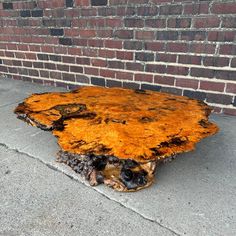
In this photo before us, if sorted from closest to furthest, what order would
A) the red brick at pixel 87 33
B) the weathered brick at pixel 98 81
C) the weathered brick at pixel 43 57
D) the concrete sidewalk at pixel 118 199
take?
1. the concrete sidewalk at pixel 118 199
2. the red brick at pixel 87 33
3. the weathered brick at pixel 98 81
4. the weathered brick at pixel 43 57

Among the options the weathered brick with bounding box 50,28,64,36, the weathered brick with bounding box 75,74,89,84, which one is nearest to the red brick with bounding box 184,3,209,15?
the weathered brick with bounding box 75,74,89,84

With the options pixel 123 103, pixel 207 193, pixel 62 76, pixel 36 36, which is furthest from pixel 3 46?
pixel 207 193

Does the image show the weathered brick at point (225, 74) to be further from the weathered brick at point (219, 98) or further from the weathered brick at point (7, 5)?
the weathered brick at point (7, 5)

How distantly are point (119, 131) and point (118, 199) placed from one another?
1.35 feet

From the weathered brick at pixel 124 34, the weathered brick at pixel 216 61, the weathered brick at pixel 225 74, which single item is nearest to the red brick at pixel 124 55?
the weathered brick at pixel 124 34

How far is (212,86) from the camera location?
2648 mm

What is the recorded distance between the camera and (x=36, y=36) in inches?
139

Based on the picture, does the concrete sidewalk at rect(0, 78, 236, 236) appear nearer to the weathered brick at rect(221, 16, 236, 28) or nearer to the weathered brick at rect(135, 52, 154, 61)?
the weathered brick at rect(221, 16, 236, 28)

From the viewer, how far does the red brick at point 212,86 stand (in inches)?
103

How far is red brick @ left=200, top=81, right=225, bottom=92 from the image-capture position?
2.61m

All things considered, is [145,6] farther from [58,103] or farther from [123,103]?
[58,103]

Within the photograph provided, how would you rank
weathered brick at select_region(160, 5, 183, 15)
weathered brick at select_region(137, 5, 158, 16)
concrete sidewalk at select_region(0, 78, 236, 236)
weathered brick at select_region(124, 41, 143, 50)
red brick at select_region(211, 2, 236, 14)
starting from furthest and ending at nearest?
1. weathered brick at select_region(124, 41, 143, 50)
2. weathered brick at select_region(137, 5, 158, 16)
3. weathered brick at select_region(160, 5, 183, 15)
4. red brick at select_region(211, 2, 236, 14)
5. concrete sidewalk at select_region(0, 78, 236, 236)

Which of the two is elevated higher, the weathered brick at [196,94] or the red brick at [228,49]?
the red brick at [228,49]

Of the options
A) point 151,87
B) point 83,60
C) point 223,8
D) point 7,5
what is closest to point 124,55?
point 151,87
